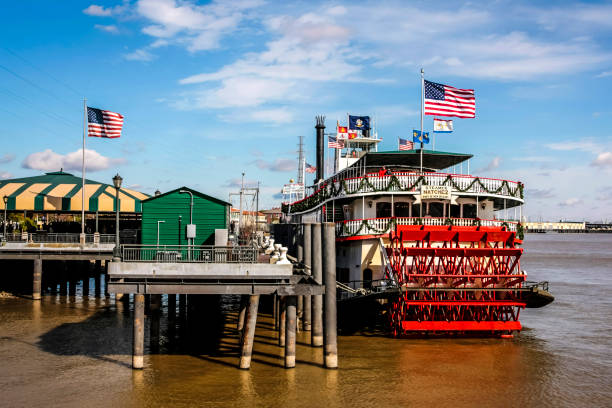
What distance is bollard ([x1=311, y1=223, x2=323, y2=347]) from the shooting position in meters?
18.1

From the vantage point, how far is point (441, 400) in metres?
14.8

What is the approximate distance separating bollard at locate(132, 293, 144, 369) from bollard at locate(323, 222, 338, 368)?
4.97 meters

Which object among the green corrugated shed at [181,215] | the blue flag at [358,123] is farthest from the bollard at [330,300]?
the blue flag at [358,123]

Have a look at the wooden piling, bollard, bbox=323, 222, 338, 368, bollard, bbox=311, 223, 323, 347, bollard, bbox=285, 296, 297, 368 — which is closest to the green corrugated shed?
bollard, bbox=311, 223, 323, 347

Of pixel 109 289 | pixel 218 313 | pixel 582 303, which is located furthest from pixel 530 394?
pixel 582 303

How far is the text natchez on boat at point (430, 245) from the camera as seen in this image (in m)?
20.7

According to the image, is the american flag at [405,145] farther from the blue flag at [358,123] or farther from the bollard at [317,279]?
the bollard at [317,279]

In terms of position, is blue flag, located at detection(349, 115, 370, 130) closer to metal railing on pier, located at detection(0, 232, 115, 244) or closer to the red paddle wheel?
the red paddle wheel

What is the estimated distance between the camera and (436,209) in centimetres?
2436

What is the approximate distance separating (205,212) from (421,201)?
Result: 8532 millimetres

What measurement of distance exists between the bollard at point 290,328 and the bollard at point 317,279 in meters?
2.10

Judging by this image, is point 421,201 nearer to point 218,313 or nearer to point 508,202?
point 508,202

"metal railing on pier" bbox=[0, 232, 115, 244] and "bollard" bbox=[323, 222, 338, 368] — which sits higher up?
"metal railing on pier" bbox=[0, 232, 115, 244]

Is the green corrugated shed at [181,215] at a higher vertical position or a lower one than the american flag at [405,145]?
lower
